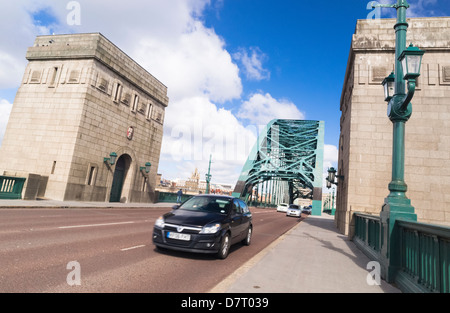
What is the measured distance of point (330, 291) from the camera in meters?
4.09

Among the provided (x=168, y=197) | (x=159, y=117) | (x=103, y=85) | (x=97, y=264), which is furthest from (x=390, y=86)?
(x=168, y=197)

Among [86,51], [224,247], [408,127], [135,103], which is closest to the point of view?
[224,247]

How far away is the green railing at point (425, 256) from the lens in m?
3.39

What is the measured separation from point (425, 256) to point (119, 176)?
77.7 feet

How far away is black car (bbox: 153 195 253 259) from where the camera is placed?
5.59 metres

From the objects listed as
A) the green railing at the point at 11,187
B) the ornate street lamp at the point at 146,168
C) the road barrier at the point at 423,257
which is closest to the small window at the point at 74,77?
the green railing at the point at 11,187

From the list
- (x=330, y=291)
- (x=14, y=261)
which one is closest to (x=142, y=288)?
(x=14, y=261)

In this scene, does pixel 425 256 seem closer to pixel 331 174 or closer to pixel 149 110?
pixel 331 174

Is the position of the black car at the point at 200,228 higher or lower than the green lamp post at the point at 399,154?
lower

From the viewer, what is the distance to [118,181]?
24.0m

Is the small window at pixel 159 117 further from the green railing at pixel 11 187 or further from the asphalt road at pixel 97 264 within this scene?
the asphalt road at pixel 97 264

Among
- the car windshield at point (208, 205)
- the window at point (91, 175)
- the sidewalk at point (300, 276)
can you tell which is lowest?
the sidewalk at point (300, 276)

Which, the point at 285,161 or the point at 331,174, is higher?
the point at 285,161
